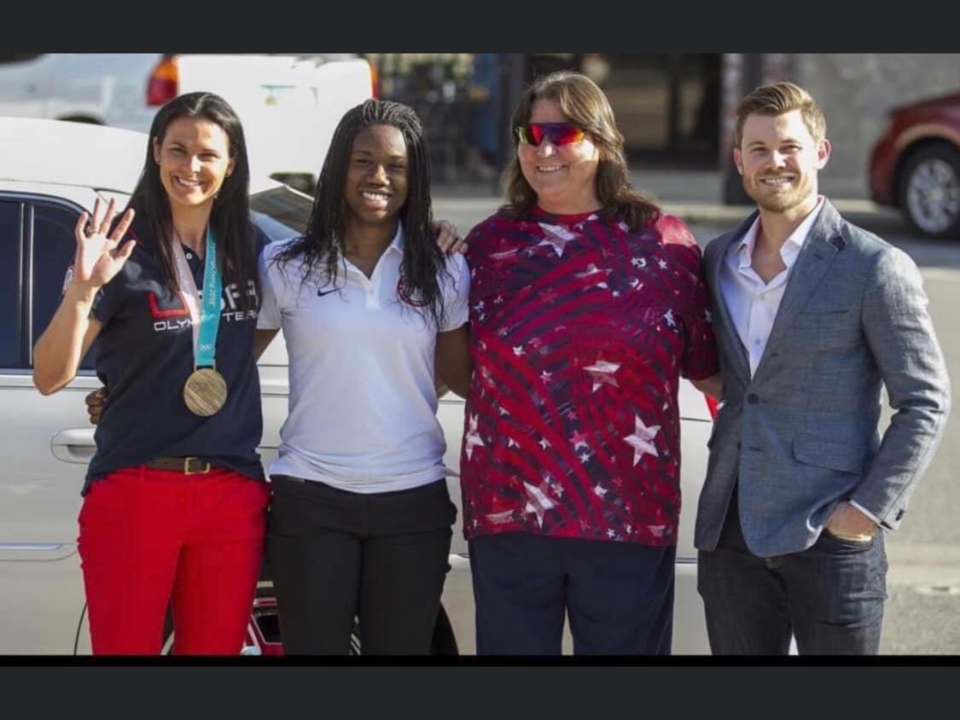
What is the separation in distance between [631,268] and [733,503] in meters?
0.62

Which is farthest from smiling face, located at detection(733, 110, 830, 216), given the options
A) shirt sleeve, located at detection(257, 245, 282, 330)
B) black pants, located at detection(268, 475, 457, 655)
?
shirt sleeve, located at detection(257, 245, 282, 330)

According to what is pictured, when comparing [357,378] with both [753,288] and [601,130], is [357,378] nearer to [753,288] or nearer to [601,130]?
[601,130]

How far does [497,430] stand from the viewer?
381cm

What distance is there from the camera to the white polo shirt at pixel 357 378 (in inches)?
149

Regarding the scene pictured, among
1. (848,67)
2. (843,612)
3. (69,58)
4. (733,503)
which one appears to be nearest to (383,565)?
(733,503)

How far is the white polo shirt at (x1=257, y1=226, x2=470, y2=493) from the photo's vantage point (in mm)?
3783

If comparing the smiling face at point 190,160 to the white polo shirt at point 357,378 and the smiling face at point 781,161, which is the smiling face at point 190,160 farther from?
the smiling face at point 781,161

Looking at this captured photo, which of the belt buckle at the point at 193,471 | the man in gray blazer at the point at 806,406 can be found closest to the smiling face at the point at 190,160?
the belt buckle at the point at 193,471

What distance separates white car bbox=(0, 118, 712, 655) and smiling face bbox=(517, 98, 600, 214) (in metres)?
0.77

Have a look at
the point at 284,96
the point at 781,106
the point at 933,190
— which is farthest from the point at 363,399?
the point at 933,190

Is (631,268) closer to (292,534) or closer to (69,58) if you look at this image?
(292,534)

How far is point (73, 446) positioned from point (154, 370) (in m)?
0.70

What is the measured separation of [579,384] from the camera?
148 inches

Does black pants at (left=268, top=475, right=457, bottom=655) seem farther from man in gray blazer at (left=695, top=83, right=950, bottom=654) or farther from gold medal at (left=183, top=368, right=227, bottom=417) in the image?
man in gray blazer at (left=695, top=83, right=950, bottom=654)
